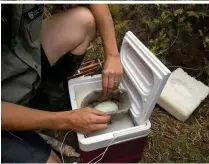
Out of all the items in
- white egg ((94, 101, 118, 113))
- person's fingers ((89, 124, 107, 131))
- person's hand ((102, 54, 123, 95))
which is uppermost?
person's hand ((102, 54, 123, 95))

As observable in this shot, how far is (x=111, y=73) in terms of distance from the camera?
1.73 meters

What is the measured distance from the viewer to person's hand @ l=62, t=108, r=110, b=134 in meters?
1.52

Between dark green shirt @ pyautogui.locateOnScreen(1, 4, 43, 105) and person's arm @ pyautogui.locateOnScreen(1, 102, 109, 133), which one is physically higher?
dark green shirt @ pyautogui.locateOnScreen(1, 4, 43, 105)

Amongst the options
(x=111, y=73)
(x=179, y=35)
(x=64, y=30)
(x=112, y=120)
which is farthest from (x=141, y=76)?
(x=179, y=35)

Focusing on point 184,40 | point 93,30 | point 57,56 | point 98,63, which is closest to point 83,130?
point 57,56

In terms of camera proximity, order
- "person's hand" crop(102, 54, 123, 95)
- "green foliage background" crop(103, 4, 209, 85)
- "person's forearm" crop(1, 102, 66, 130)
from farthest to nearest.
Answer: "green foliage background" crop(103, 4, 209, 85) < "person's hand" crop(102, 54, 123, 95) < "person's forearm" crop(1, 102, 66, 130)

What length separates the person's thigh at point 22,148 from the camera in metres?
1.51

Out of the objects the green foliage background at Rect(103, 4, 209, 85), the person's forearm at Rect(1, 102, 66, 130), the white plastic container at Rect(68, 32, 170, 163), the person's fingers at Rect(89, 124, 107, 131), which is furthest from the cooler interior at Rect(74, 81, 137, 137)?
the green foliage background at Rect(103, 4, 209, 85)

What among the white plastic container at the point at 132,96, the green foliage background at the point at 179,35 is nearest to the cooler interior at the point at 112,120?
the white plastic container at the point at 132,96

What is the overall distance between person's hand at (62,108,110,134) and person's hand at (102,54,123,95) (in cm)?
23

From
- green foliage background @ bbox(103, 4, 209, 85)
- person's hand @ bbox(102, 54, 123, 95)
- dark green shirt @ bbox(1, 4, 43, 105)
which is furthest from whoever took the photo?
green foliage background @ bbox(103, 4, 209, 85)

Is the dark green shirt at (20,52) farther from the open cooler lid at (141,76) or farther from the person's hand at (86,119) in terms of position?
the open cooler lid at (141,76)

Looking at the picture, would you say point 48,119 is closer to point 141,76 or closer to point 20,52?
point 20,52

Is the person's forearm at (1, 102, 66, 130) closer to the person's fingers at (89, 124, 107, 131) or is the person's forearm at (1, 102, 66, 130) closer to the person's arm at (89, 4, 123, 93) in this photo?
the person's fingers at (89, 124, 107, 131)
